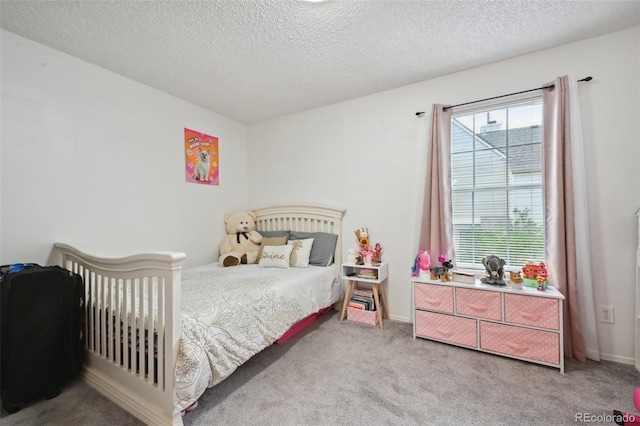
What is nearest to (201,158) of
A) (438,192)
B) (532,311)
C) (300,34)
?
(300,34)

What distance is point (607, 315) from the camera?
6.33ft

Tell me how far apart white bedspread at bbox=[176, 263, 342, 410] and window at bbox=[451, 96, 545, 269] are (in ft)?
4.65

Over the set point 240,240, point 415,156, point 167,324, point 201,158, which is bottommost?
point 167,324

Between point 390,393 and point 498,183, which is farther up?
point 498,183

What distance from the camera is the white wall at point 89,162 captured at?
184 cm

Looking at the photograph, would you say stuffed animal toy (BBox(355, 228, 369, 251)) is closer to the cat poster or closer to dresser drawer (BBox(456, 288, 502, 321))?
dresser drawer (BBox(456, 288, 502, 321))

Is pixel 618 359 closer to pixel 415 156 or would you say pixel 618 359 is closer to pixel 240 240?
pixel 415 156

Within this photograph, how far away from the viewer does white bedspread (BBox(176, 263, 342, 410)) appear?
4.46 ft

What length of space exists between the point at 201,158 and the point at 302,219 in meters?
1.35

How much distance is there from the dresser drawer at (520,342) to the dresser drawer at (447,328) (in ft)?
0.22

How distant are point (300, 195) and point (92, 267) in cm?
207

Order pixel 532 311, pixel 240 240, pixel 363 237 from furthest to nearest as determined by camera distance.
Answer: pixel 240 240 → pixel 363 237 → pixel 532 311

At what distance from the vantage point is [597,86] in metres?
1.97

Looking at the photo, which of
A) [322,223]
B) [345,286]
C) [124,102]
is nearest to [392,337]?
[345,286]
